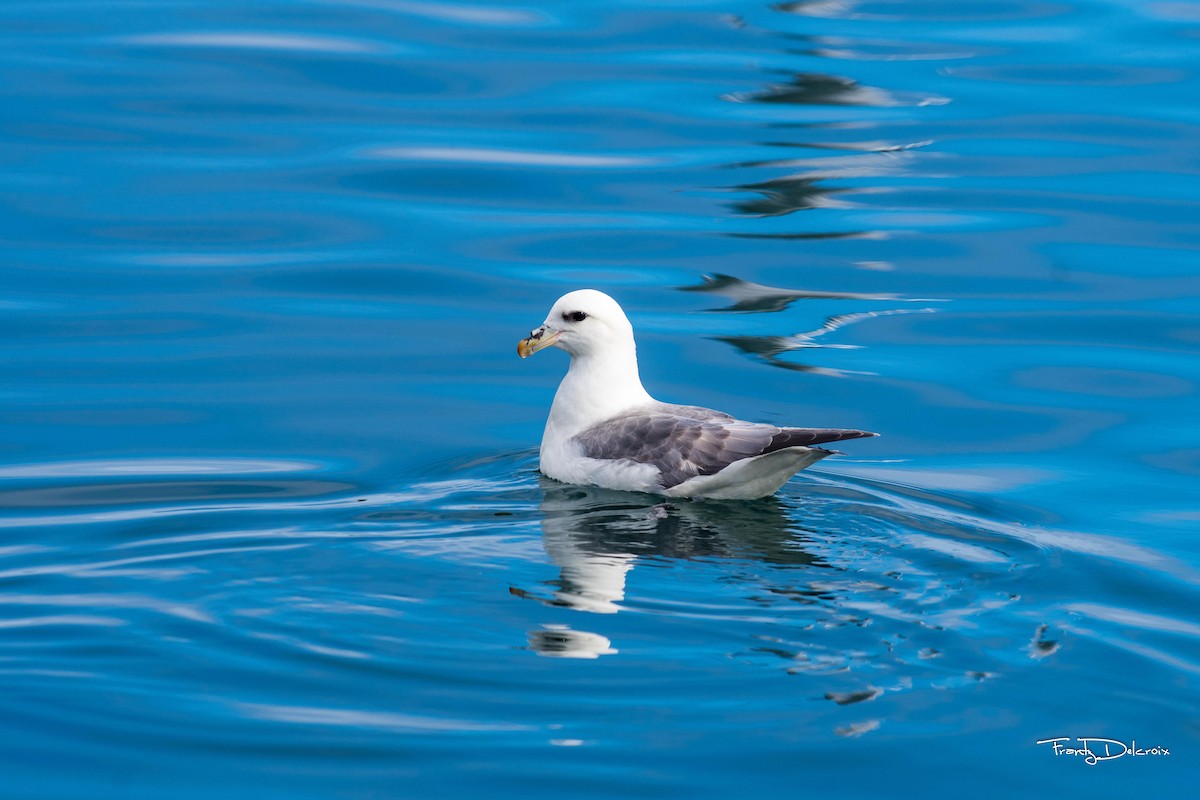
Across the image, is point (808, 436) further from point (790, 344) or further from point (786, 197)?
point (786, 197)

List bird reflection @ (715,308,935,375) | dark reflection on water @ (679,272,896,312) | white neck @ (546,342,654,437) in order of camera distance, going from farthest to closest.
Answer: dark reflection on water @ (679,272,896,312) < bird reflection @ (715,308,935,375) < white neck @ (546,342,654,437)

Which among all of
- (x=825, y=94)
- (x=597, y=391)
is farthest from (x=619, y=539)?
(x=825, y=94)

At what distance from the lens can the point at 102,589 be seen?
314 inches

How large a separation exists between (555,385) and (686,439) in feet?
10.4

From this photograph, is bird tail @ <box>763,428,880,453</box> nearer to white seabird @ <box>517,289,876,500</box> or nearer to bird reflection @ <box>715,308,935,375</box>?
white seabird @ <box>517,289,876,500</box>

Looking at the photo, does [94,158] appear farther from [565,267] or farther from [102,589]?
[102,589]

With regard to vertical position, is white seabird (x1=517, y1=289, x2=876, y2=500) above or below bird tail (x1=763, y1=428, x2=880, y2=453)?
above

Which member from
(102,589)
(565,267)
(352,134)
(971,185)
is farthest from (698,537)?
(352,134)

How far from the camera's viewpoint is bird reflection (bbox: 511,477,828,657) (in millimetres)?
7891

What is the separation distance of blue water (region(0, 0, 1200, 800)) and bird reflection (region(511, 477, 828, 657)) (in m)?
0.04
